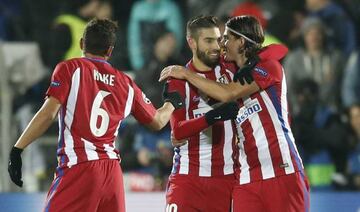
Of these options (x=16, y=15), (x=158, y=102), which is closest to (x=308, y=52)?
(x=158, y=102)

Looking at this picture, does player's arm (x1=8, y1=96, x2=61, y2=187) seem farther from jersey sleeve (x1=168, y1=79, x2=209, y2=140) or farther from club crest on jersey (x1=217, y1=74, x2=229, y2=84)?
club crest on jersey (x1=217, y1=74, x2=229, y2=84)

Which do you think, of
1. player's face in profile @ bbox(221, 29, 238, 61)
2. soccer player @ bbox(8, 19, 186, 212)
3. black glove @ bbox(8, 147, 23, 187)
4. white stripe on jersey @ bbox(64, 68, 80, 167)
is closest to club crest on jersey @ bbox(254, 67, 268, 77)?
player's face in profile @ bbox(221, 29, 238, 61)

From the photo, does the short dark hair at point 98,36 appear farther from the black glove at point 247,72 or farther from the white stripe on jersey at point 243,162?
the white stripe on jersey at point 243,162

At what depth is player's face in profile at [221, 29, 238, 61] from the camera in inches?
257

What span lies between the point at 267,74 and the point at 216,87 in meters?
0.35

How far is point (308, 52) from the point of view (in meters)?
10.3

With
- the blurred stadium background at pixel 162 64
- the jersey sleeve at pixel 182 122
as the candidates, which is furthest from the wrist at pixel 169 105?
the blurred stadium background at pixel 162 64

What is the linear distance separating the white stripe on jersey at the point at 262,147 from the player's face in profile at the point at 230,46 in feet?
1.50

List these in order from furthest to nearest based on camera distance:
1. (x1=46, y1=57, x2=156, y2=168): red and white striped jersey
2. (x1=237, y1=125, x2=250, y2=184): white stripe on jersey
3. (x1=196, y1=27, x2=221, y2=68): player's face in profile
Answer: (x1=196, y1=27, x2=221, y2=68): player's face in profile < (x1=237, y1=125, x2=250, y2=184): white stripe on jersey < (x1=46, y1=57, x2=156, y2=168): red and white striped jersey

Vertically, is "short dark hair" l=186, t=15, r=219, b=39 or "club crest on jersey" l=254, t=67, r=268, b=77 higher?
"short dark hair" l=186, t=15, r=219, b=39

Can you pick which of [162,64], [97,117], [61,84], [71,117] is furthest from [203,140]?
[162,64]

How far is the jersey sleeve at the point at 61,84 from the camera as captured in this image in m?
6.12

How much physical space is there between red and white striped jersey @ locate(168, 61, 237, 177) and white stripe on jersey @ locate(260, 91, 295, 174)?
45cm

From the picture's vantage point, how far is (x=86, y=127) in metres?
6.21
